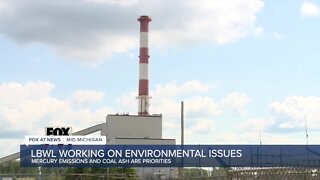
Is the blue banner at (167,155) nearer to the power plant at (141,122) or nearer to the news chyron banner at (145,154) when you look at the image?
the news chyron banner at (145,154)

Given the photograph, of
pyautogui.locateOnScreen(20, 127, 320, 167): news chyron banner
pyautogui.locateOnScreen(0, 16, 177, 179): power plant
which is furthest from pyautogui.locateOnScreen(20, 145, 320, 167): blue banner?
pyautogui.locateOnScreen(0, 16, 177, 179): power plant

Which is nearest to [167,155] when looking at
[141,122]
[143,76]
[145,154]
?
[145,154]

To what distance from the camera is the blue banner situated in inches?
1247

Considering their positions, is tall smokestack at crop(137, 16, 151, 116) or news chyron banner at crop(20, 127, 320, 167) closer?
news chyron banner at crop(20, 127, 320, 167)

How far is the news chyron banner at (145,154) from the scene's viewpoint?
32000 mm

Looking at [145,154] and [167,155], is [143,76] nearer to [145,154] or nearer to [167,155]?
[145,154]

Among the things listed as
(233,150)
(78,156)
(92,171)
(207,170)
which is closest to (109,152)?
(78,156)

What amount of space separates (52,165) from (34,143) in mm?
2345

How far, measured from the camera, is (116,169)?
44750 millimetres

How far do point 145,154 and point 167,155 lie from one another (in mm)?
1710

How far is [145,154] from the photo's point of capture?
1645 inches

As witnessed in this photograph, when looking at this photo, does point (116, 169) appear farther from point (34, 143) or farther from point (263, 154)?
point (263, 154)

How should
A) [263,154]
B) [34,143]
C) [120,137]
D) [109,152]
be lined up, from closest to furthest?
[263,154]
[34,143]
[109,152]
[120,137]

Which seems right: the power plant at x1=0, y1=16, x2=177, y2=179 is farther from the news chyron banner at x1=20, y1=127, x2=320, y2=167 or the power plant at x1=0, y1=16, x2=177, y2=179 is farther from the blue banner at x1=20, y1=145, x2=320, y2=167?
the news chyron banner at x1=20, y1=127, x2=320, y2=167
